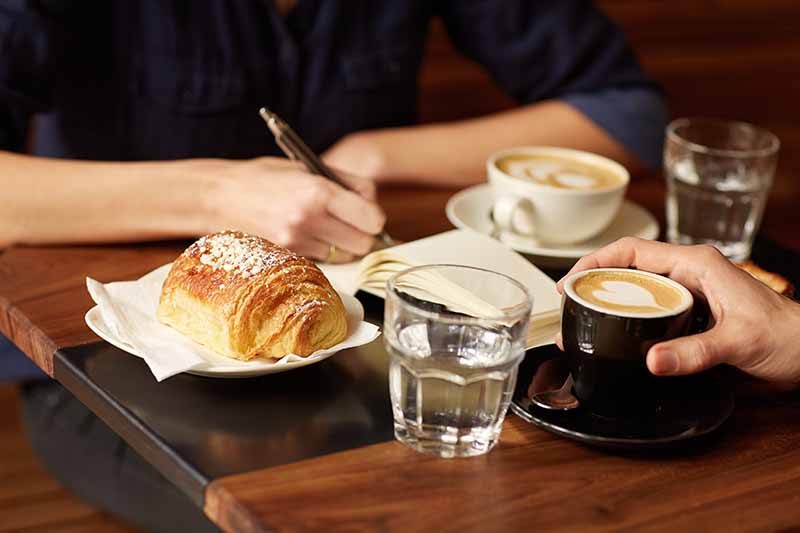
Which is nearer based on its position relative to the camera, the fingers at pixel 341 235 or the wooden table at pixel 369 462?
the wooden table at pixel 369 462

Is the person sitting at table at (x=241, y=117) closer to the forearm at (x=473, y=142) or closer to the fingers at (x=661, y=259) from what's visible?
the forearm at (x=473, y=142)

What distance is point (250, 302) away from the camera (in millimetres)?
916

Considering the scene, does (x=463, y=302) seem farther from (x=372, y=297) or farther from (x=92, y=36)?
(x=92, y=36)

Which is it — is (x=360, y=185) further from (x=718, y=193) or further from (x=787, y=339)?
(x=787, y=339)

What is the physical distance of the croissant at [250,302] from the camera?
0.91m

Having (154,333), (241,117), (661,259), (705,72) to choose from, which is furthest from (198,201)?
(705,72)

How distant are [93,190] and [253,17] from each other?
1.53ft

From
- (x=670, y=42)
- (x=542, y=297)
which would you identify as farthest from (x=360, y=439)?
(x=670, y=42)

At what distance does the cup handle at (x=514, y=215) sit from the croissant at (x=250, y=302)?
1.18 ft

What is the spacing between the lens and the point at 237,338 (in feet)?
2.96

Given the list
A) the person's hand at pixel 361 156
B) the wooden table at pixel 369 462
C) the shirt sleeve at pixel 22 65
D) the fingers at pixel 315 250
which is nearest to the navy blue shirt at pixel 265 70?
the shirt sleeve at pixel 22 65

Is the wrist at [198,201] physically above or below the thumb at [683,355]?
below

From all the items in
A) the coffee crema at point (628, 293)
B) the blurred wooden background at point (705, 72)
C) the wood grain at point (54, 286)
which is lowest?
the blurred wooden background at point (705, 72)

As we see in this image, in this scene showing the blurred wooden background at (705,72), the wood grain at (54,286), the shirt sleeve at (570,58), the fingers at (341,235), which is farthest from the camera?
the blurred wooden background at (705,72)
